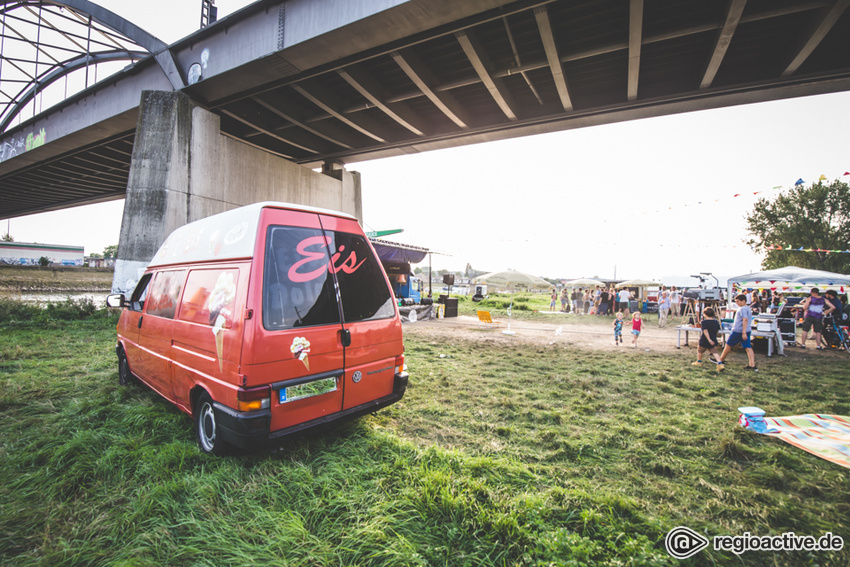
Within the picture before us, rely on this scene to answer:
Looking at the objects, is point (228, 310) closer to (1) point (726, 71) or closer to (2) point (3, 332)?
(2) point (3, 332)

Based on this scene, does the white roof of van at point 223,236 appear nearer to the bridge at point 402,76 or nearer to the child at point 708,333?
the bridge at point 402,76

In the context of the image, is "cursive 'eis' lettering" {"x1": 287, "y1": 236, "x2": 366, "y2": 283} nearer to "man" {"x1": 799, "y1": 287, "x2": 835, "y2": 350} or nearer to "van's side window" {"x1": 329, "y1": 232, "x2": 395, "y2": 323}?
"van's side window" {"x1": 329, "y1": 232, "x2": 395, "y2": 323}

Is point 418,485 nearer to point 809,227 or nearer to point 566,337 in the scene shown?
point 566,337

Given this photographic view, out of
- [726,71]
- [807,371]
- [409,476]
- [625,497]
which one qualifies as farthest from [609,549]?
[726,71]

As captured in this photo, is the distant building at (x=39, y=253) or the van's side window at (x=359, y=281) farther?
the distant building at (x=39, y=253)

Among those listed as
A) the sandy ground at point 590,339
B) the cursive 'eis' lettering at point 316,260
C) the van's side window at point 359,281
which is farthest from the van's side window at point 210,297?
the sandy ground at point 590,339

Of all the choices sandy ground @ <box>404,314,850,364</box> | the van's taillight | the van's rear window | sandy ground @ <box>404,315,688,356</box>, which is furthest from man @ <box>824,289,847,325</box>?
the van's taillight

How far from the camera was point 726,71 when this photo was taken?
954 centimetres

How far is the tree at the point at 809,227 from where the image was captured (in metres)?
34.2

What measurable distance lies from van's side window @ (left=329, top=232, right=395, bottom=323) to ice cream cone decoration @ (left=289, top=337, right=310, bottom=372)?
48 centimetres

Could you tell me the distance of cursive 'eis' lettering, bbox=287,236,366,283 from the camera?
3.07 meters

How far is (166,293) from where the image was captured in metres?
3.99

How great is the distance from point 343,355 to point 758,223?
53814 mm

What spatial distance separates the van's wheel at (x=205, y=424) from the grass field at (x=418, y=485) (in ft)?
0.50
